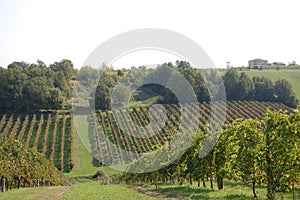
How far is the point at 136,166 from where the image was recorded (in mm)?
44219

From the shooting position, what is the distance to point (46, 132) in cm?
7869

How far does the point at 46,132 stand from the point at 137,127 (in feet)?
67.1

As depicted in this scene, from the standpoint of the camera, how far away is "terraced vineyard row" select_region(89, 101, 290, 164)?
2749 inches

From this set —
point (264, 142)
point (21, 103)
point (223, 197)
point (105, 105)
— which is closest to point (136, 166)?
Answer: point (223, 197)

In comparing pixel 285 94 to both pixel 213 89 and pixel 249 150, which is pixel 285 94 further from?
pixel 249 150

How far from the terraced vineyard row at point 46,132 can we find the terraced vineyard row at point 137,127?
5.62 meters

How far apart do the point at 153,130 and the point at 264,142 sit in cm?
6209

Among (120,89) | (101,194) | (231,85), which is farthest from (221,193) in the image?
(231,85)

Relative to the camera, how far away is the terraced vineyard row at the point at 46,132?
68.4 meters

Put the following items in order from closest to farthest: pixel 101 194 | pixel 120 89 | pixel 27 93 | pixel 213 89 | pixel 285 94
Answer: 1. pixel 101 194
2. pixel 120 89
3. pixel 27 93
4. pixel 213 89
5. pixel 285 94

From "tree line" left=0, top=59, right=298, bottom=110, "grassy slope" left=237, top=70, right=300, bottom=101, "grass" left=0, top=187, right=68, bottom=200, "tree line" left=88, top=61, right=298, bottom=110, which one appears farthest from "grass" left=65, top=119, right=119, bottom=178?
"grassy slope" left=237, top=70, right=300, bottom=101

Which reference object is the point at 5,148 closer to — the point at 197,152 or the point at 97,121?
the point at 197,152

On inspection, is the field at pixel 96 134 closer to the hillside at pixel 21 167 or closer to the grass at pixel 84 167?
the grass at pixel 84 167

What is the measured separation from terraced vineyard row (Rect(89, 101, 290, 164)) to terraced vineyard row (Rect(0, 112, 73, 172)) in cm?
562
